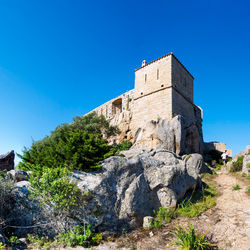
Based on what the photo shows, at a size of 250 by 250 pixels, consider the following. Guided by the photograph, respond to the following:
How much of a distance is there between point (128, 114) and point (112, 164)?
14872mm

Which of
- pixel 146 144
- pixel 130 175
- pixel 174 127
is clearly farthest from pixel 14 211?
pixel 174 127

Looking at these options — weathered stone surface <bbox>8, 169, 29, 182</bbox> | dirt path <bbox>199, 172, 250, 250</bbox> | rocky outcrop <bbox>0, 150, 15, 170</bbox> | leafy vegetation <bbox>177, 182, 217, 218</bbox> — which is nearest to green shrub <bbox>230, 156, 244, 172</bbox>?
leafy vegetation <bbox>177, 182, 217, 218</bbox>

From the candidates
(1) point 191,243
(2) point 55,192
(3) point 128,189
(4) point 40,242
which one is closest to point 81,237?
(4) point 40,242

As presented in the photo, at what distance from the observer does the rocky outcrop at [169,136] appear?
15.0 metres

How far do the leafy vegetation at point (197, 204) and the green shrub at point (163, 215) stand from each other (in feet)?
1.19

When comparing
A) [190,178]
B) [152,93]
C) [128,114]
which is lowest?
[190,178]

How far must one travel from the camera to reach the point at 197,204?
740 cm

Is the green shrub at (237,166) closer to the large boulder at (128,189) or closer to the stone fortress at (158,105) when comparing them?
the stone fortress at (158,105)

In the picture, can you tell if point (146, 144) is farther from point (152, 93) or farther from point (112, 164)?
point (112, 164)

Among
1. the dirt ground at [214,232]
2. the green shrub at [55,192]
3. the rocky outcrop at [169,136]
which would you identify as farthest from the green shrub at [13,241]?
the rocky outcrop at [169,136]

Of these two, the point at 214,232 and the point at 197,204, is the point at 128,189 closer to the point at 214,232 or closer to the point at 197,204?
the point at 214,232

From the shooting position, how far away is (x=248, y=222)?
5395 mm

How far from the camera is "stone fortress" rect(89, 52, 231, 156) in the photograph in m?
16.4

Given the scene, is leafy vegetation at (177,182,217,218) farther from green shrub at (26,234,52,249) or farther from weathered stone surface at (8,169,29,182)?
weathered stone surface at (8,169,29,182)
